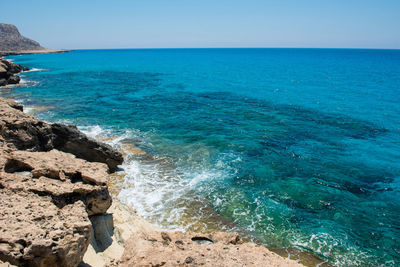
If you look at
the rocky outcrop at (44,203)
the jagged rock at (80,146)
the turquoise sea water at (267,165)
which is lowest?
the turquoise sea water at (267,165)

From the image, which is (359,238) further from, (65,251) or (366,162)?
(65,251)

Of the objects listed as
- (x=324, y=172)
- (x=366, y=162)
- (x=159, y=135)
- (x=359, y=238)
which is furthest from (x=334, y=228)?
(x=159, y=135)

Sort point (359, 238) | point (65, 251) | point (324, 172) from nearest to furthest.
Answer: point (65, 251), point (359, 238), point (324, 172)

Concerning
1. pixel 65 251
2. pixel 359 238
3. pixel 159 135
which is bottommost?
pixel 359 238

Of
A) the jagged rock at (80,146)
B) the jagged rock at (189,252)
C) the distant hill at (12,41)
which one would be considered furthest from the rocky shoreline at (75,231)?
the distant hill at (12,41)

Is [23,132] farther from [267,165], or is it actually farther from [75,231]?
[267,165]

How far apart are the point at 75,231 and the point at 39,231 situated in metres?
0.75

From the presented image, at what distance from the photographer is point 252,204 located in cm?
1433

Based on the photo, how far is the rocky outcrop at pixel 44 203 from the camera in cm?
562

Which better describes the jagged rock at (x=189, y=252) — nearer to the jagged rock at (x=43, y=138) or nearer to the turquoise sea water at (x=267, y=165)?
the turquoise sea water at (x=267, y=165)

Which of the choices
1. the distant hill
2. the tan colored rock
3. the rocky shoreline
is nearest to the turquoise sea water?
the rocky shoreline

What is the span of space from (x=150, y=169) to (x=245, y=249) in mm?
12008

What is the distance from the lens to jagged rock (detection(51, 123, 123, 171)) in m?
16.0

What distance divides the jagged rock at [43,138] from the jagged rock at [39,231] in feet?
16.2
